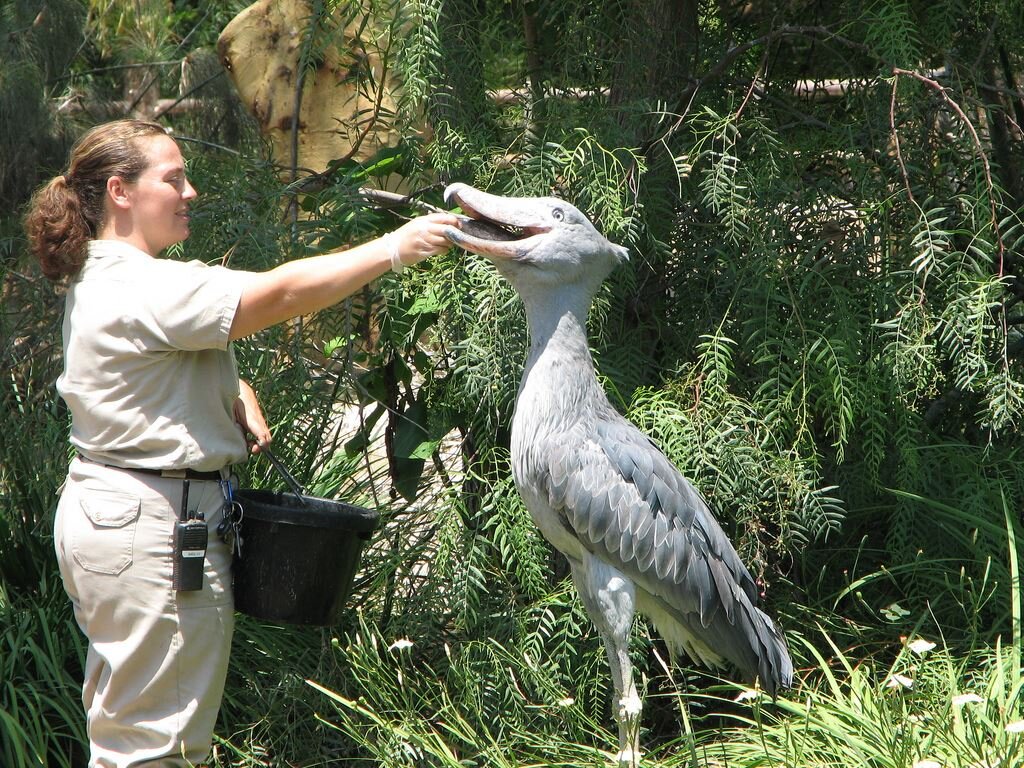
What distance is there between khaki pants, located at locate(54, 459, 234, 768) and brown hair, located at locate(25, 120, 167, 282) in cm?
47

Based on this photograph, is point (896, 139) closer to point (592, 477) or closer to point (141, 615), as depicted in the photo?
point (592, 477)

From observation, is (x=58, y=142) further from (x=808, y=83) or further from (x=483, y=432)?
(x=808, y=83)

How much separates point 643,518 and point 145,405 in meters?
1.16

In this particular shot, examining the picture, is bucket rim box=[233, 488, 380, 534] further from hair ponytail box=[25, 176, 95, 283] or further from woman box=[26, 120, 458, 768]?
hair ponytail box=[25, 176, 95, 283]

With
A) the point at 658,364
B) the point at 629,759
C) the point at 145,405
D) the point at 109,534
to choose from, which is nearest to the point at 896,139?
the point at 658,364

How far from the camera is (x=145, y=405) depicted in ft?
7.63

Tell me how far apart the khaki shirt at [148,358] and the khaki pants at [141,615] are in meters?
0.08

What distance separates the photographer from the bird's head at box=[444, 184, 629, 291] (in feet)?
7.46

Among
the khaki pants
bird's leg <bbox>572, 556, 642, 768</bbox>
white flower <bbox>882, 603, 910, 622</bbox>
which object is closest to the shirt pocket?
the khaki pants

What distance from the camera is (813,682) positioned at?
11.1 feet

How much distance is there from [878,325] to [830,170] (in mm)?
768

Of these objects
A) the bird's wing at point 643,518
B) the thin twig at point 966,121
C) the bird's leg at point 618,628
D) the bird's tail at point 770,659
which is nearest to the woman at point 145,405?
the bird's wing at point 643,518

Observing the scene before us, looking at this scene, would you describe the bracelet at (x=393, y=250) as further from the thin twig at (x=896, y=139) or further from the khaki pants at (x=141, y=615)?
the thin twig at (x=896, y=139)

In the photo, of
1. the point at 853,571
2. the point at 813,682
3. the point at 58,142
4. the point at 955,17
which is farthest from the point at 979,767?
the point at 58,142
